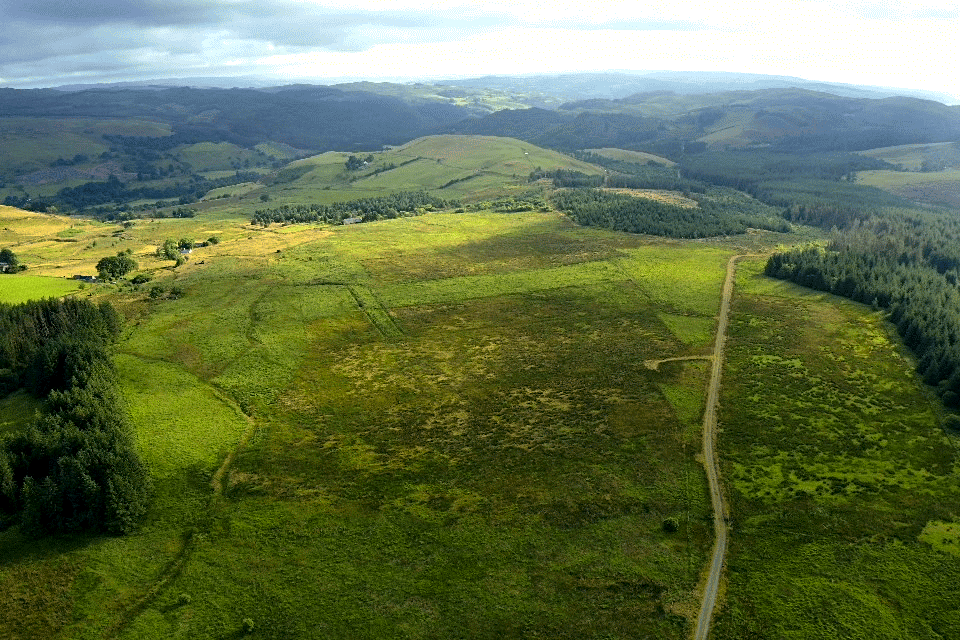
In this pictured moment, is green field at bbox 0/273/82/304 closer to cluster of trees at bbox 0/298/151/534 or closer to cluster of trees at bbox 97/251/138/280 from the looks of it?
cluster of trees at bbox 97/251/138/280

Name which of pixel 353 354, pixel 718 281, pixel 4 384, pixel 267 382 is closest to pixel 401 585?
pixel 267 382

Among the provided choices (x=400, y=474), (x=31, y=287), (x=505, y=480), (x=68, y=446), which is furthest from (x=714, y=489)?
(x=31, y=287)

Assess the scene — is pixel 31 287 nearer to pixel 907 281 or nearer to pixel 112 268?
pixel 112 268

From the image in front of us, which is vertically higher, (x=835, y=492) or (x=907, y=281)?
(x=907, y=281)

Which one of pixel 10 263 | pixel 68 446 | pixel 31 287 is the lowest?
pixel 68 446

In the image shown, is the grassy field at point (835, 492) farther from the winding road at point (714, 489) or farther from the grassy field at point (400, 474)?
the grassy field at point (400, 474)

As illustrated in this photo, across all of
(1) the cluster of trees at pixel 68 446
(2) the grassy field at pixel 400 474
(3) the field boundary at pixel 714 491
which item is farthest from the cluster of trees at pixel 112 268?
(3) the field boundary at pixel 714 491
